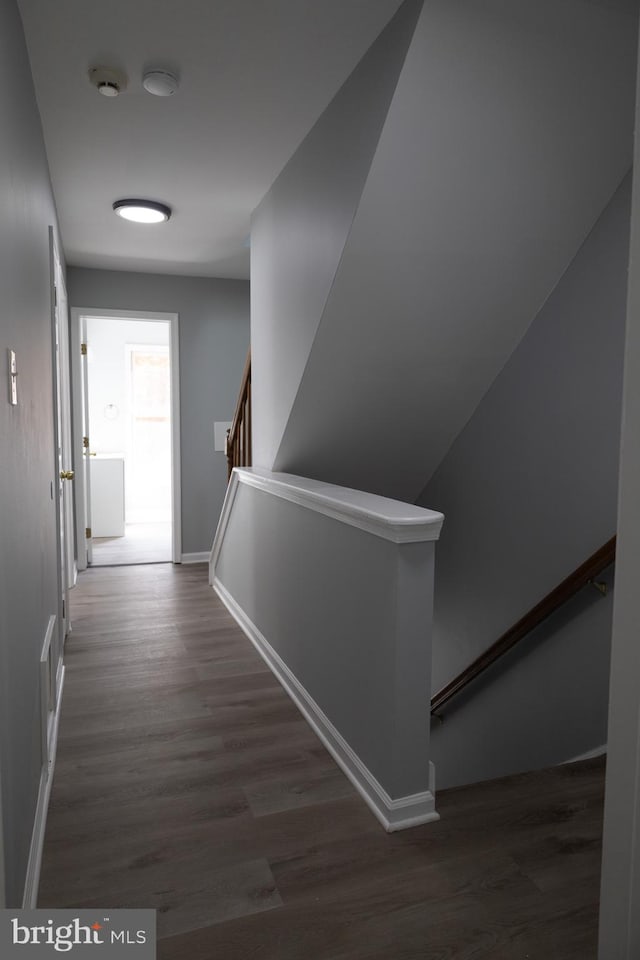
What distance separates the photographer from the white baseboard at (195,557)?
18.5ft

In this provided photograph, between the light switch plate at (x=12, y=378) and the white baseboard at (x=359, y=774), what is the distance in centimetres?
155

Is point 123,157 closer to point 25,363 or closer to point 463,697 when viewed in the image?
point 25,363

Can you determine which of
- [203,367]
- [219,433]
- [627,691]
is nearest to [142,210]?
[203,367]

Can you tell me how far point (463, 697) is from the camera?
3.33m

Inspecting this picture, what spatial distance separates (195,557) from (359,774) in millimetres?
3707

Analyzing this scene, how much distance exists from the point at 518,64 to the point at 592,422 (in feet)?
4.30

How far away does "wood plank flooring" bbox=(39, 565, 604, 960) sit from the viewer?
1561 mm

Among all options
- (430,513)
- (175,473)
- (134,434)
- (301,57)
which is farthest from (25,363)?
(134,434)

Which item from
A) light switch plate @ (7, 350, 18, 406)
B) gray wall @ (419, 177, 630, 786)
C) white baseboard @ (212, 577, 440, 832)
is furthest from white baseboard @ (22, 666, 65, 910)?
gray wall @ (419, 177, 630, 786)

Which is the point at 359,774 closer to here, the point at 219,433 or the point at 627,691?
the point at 627,691

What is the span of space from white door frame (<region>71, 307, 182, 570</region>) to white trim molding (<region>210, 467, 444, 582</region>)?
7.51 ft

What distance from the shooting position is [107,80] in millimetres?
2350

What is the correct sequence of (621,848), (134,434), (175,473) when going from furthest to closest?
(134,434) < (175,473) < (621,848)

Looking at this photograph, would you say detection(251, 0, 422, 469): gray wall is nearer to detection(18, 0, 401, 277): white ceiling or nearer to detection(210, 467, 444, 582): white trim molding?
detection(18, 0, 401, 277): white ceiling
